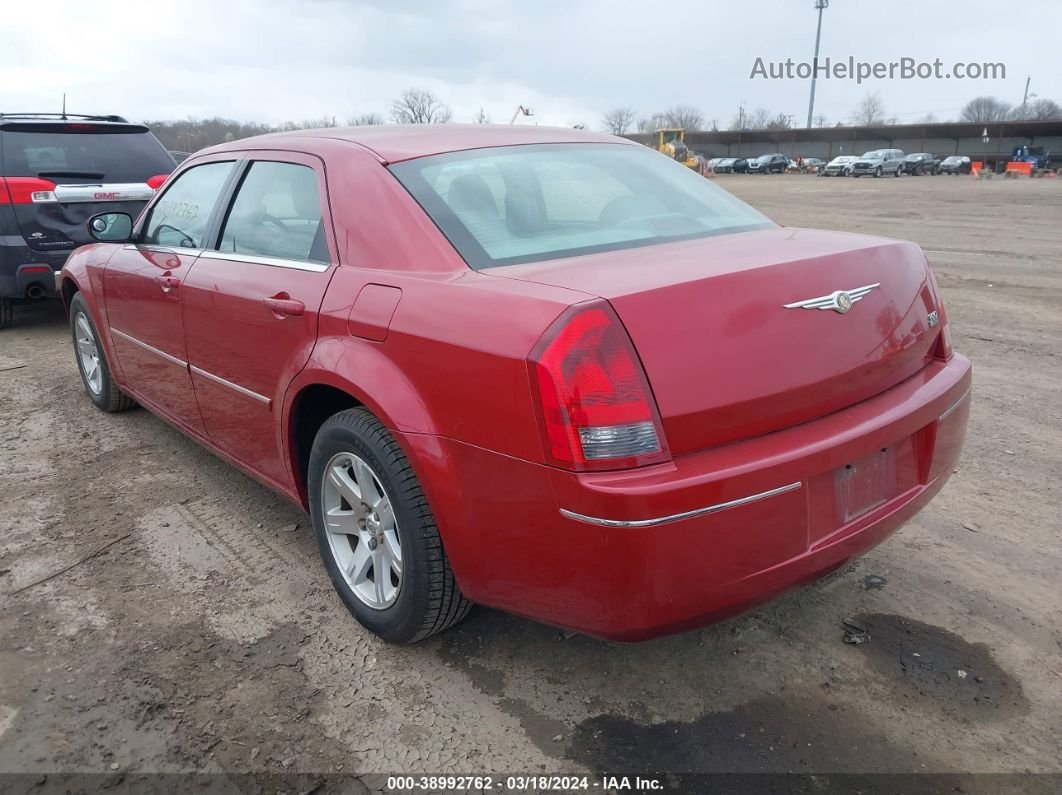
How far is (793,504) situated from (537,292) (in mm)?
829

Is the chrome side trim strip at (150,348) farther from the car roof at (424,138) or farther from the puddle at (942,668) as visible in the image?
the puddle at (942,668)

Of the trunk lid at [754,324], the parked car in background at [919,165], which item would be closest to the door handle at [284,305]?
the trunk lid at [754,324]

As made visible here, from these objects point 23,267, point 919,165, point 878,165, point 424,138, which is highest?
point 919,165

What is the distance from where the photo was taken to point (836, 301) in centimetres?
213

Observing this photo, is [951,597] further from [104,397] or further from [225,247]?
→ [104,397]

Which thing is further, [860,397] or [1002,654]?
[1002,654]

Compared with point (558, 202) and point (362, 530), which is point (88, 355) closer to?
point (362, 530)

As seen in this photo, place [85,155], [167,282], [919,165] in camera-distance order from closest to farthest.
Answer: [167,282] → [85,155] → [919,165]

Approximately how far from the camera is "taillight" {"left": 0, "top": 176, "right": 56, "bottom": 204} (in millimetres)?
6617

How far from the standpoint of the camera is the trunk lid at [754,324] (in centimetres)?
191

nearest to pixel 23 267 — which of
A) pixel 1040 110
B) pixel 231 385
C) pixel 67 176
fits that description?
pixel 67 176

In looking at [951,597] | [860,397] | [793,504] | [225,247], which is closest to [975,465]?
[951,597]

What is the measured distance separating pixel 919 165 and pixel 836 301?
5414cm

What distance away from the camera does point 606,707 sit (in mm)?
2344
